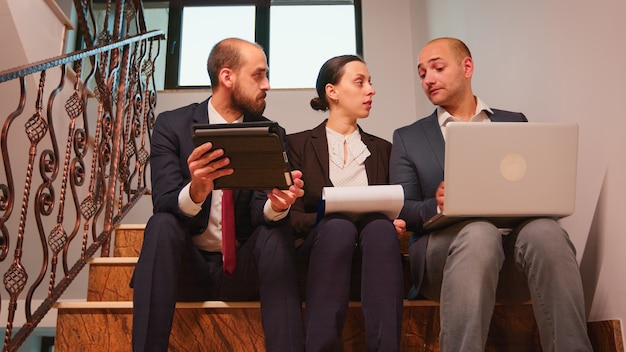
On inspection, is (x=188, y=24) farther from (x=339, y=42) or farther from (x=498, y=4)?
(x=498, y=4)

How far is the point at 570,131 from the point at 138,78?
2.06m

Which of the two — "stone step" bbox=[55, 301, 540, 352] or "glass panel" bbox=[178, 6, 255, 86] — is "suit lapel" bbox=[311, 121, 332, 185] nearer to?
"stone step" bbox=[55, 301, 540, 352]

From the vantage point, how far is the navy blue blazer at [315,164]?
195 cm

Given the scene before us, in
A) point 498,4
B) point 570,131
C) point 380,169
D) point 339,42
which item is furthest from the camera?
point 339,42

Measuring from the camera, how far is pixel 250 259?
1669mm

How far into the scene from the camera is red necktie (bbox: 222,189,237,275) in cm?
166

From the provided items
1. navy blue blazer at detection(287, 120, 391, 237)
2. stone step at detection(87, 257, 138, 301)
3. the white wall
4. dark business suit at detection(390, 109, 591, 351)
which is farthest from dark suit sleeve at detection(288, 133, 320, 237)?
the white wall

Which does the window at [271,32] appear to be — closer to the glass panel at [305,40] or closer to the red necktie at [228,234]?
the glass panel at [305,40]

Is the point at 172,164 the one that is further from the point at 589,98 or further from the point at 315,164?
the point at 589,98

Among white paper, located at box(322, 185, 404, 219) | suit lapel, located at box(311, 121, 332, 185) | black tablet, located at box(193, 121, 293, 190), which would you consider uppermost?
suit lapel, located at box(311, 121, 332, 185)

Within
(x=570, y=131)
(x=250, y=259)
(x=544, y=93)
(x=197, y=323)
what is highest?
(x=544, y=93)

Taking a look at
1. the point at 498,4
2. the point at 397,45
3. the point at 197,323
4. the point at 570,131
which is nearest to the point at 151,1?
the point at 397,45

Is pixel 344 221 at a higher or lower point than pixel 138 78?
lower

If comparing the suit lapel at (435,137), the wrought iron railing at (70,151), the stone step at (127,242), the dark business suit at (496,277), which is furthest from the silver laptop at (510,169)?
the stone step at (127,242)
